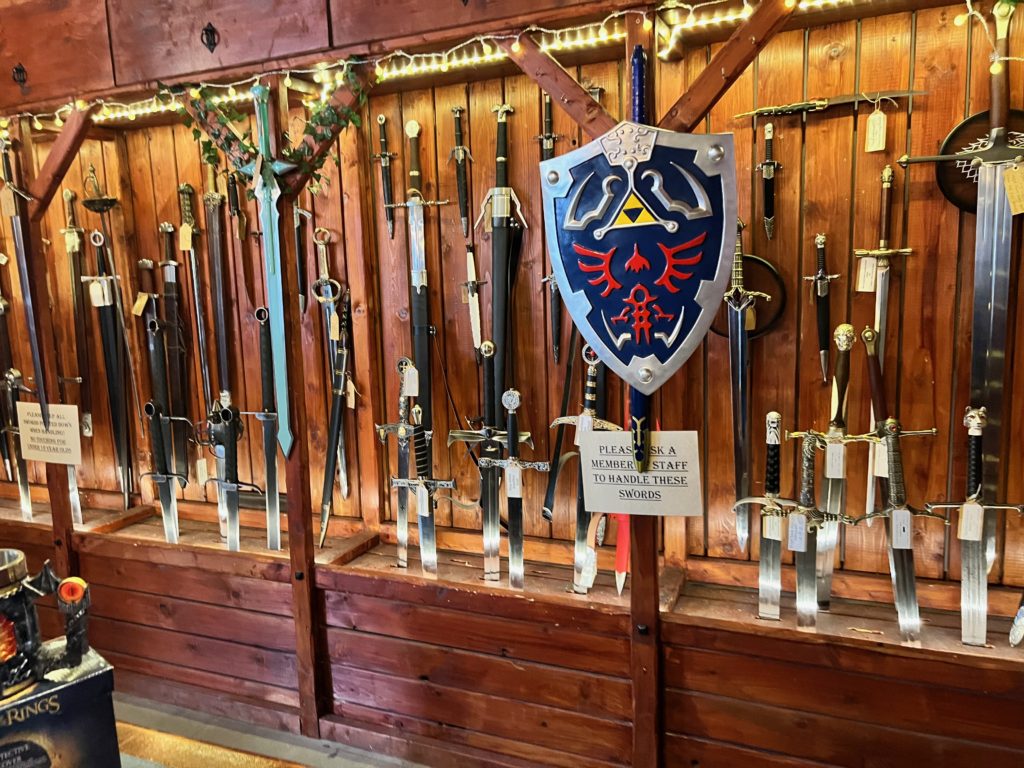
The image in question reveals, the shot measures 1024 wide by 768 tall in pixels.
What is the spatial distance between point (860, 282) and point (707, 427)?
624 millimetres

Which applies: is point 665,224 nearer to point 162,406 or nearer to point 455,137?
point 455,137

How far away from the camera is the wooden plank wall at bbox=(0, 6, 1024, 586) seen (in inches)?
78.0

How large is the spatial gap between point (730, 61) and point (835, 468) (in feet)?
3.62

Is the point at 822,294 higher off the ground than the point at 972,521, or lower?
higher

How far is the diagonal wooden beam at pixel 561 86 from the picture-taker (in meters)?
1.78

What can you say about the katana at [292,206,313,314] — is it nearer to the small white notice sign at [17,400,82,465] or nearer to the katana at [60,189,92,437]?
the small white notice sign at [17,400,82,465]

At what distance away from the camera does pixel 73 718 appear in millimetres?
1511

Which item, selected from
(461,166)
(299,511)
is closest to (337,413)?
(299,511)

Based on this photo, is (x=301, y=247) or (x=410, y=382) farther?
(x=301, y=247)

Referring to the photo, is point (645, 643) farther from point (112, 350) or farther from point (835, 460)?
point (112, 350)

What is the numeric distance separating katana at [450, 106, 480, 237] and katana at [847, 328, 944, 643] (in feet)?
4.03

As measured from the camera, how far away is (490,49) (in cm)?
217

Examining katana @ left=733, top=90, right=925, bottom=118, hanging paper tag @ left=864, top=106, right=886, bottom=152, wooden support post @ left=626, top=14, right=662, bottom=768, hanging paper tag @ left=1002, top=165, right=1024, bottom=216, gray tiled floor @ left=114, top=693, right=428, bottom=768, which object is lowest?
gray tiled floor @ left=114, top=693, right=428, bottom=768

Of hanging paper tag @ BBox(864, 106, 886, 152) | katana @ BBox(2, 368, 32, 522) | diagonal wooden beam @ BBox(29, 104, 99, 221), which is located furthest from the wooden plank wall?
katana @ BBox(2, 368, 32, 522)
